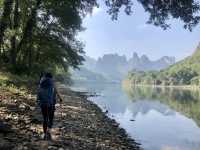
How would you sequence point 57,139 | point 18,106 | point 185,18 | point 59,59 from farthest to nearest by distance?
point 59,59
point 18,106
point 185,18
point 57,139

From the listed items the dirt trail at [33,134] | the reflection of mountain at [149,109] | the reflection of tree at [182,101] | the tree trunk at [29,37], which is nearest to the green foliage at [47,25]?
the tree trunk at [29,37]

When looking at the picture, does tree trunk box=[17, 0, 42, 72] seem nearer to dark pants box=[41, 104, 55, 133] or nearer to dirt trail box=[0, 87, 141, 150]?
dirt trail box=[0, 87, 141, 150]

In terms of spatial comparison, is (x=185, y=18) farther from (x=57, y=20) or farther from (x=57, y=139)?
(x=57, y=20)

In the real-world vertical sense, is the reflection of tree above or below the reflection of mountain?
above

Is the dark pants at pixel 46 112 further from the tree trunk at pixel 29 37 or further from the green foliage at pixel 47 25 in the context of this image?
the tree trunk at pixel 29 37

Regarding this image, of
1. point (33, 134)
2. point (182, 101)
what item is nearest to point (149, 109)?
point (182, 101)

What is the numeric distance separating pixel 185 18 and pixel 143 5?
2.27 meters

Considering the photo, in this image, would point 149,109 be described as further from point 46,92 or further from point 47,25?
point 46,92

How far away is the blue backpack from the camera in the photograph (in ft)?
55.7

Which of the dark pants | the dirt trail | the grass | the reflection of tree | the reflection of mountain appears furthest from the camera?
the reflection of mountain

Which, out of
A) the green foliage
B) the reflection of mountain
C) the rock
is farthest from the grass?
the reflection of mountain

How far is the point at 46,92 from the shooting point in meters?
17.0

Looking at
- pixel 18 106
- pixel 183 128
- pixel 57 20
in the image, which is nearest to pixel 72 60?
pixel 57 20

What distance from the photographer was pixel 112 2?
23016 millimetres
